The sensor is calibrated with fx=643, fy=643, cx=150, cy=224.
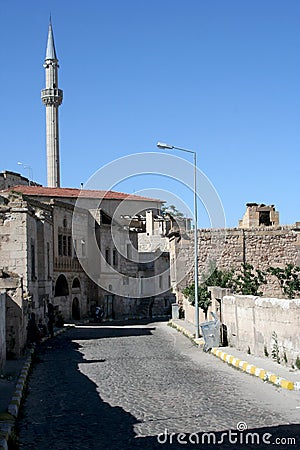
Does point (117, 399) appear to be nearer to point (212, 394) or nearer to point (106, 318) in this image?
point (212, 394)

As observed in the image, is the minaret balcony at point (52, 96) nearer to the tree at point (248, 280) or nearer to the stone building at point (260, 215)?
the stone building at point (260, 215)

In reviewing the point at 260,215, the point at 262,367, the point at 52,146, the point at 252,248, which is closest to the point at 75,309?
the point at 260,215

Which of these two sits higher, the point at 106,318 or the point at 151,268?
the point at 151,268

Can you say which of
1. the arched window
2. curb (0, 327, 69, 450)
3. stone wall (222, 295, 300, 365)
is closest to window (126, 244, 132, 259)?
the arched window

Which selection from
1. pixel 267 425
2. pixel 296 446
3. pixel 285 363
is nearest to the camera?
pixel 296 446

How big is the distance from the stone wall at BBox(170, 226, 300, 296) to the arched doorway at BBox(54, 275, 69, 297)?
11.8 meters

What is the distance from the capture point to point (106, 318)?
44.3m

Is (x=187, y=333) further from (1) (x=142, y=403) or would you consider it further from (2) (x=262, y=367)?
(1) (x=142, y=403)

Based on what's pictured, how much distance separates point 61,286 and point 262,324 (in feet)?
87.4

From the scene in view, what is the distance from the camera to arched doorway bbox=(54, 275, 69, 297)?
40.5m

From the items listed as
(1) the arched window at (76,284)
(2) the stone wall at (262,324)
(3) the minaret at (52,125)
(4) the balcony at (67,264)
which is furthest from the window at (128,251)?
(2) the stone wall at (262,324)

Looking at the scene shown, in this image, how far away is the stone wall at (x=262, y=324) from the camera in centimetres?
1395

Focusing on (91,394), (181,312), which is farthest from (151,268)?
(91,394)

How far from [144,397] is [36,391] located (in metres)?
2.63
